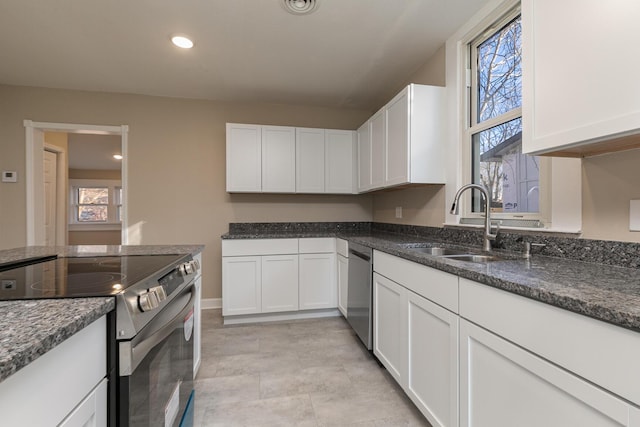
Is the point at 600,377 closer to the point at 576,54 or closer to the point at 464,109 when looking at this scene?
the point at 576,54

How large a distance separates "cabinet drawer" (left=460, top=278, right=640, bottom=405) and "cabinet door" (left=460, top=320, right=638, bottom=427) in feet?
0.09

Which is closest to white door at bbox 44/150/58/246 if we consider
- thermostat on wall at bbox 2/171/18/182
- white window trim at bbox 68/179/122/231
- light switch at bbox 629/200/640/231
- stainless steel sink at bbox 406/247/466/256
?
thermostat on wall at bbox 2/171/18/182

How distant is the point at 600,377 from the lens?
70 centimetres

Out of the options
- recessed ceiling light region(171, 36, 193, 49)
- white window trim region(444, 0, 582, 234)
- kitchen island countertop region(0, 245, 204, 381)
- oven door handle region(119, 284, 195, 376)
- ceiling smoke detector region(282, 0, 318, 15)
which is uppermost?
recessed ceiling light region(171, 36, 193, 49)

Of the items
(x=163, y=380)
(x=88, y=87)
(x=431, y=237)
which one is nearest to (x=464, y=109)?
(x=431, y=237)

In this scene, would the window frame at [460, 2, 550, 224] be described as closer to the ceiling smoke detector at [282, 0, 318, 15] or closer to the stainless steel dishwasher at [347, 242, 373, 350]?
the stainless steel dishwasher at [347, 242, 373, 350]

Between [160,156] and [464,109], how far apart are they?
3178mm

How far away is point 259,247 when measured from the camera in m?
2.90

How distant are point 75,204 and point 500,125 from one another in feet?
29.2

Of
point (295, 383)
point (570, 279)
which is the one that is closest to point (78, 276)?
point (295, 383)

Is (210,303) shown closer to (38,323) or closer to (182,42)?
(182,42)

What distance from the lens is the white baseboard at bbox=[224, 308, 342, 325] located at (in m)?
2.95

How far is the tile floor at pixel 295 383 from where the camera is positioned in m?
1.59

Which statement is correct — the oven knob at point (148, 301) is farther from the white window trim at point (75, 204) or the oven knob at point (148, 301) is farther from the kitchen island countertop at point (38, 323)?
the white window trim at point (75, 204)
